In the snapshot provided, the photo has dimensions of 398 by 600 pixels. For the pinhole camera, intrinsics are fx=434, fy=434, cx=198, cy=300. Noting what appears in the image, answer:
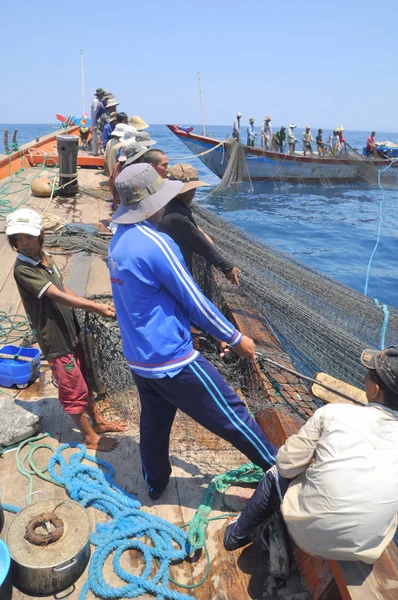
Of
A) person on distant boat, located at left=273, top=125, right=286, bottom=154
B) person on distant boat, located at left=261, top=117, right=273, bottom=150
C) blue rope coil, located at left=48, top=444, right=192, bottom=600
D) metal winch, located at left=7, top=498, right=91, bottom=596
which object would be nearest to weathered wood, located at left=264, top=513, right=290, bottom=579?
blue rope coil, located at left=48, top=444, right=192, bottom=600

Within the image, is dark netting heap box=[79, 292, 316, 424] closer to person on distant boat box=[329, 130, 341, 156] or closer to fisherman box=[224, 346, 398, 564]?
fisherman box=[224, 346, 398, 564]

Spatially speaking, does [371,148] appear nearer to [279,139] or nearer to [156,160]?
[279,139]

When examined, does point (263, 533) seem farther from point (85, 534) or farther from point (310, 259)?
point (310, 259)

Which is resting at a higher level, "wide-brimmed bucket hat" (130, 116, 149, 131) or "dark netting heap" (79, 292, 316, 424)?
"wide-brimmed bucket hat" (130, 116, 149, 131)

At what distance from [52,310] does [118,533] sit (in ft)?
4.21

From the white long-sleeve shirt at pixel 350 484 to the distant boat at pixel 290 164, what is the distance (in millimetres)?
19322

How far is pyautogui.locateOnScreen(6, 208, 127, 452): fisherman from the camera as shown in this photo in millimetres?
2436

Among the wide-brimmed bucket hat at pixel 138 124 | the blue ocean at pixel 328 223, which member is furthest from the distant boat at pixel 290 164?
the wide-brimmed bucket hat at pixel 138 124

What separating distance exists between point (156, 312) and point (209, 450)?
136 cm

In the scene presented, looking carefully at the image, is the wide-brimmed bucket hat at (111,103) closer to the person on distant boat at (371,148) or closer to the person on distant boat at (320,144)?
the person on distant boat at (320,144)

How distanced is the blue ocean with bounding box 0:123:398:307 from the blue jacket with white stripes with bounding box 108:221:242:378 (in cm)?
699

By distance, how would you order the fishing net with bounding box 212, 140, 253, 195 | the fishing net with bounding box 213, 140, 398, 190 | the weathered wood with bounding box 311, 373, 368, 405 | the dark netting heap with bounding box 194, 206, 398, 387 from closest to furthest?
the weathered wood with bounding box 311, 373, 368, 405
the dark netting heap with bounding box 194, 206, 398, 387
the fishing net with bounding box 212, 140, 253, 195
the fishing net with bounding box 213, 140, 398, 190

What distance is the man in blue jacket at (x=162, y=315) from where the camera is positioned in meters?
2.02

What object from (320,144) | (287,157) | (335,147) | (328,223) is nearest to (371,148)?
(335,147)
